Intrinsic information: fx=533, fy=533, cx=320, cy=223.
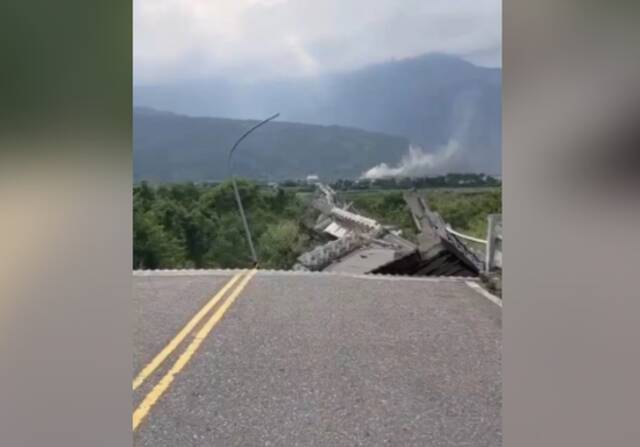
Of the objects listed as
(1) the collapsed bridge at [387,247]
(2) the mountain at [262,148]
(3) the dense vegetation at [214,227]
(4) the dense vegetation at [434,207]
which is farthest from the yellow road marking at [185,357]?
(4) the dense vegetation at [434,207]

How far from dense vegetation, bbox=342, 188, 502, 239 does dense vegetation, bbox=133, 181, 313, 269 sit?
24cm

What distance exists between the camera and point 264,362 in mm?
1874

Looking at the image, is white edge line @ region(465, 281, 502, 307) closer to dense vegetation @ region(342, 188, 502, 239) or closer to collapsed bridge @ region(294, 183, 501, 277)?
collapsed bridge @ region(294, 183, 501, 277)

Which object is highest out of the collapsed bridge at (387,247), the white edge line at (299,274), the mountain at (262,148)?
the mountain at (262,148)

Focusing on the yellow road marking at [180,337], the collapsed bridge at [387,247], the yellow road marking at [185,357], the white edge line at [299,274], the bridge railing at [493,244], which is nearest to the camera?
the yellow road marking at [185,357]

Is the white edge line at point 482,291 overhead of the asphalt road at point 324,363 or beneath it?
overhead

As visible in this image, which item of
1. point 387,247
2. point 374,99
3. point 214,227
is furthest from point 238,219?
point 374,99

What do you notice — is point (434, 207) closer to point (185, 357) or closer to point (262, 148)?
point (262, 148)

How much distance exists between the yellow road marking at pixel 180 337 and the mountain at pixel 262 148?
479 mm

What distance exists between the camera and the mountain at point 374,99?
83.9 inches

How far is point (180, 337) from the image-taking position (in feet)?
6.51

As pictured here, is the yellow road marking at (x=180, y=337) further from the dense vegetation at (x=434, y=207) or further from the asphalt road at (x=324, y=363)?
the dense vegetation at (x=434, y=207)
